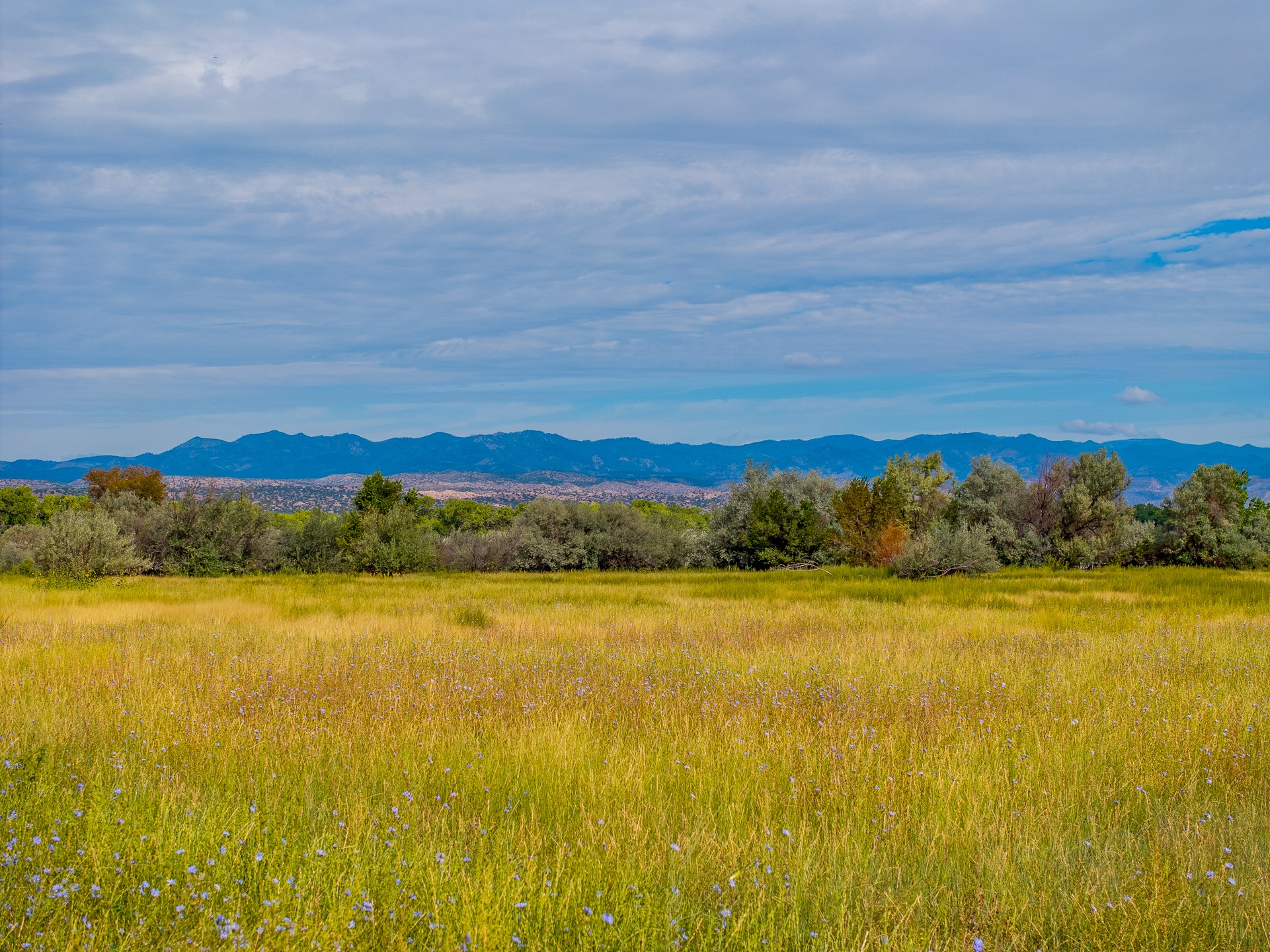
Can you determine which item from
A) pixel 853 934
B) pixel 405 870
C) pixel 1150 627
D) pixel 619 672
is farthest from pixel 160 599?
pixel 1150 627

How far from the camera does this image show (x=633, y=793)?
5.35 metres

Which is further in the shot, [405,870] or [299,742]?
[299,742]

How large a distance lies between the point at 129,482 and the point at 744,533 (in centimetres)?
4998

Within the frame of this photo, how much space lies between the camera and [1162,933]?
3711 mm

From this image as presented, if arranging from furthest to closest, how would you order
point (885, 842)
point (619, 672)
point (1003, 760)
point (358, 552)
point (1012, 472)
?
point (1012, 472), point (358, 552), point (619, 672), point (1003, 760), point (885, 842)

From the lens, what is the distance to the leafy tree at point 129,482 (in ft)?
204

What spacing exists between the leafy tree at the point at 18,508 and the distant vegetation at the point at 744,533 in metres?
49.7

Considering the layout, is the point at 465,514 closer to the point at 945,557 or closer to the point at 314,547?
the point at 314,547

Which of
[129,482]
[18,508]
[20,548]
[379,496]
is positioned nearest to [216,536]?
[20,548]

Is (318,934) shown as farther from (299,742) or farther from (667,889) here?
(299,742)

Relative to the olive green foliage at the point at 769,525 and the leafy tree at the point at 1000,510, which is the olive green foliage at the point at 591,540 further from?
the leafy tree at the point at 1000,510

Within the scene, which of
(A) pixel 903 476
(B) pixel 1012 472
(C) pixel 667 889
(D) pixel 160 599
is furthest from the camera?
(A) pixel 903 476

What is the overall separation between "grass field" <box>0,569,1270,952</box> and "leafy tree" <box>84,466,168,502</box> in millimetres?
58617

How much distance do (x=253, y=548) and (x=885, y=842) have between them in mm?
41778
